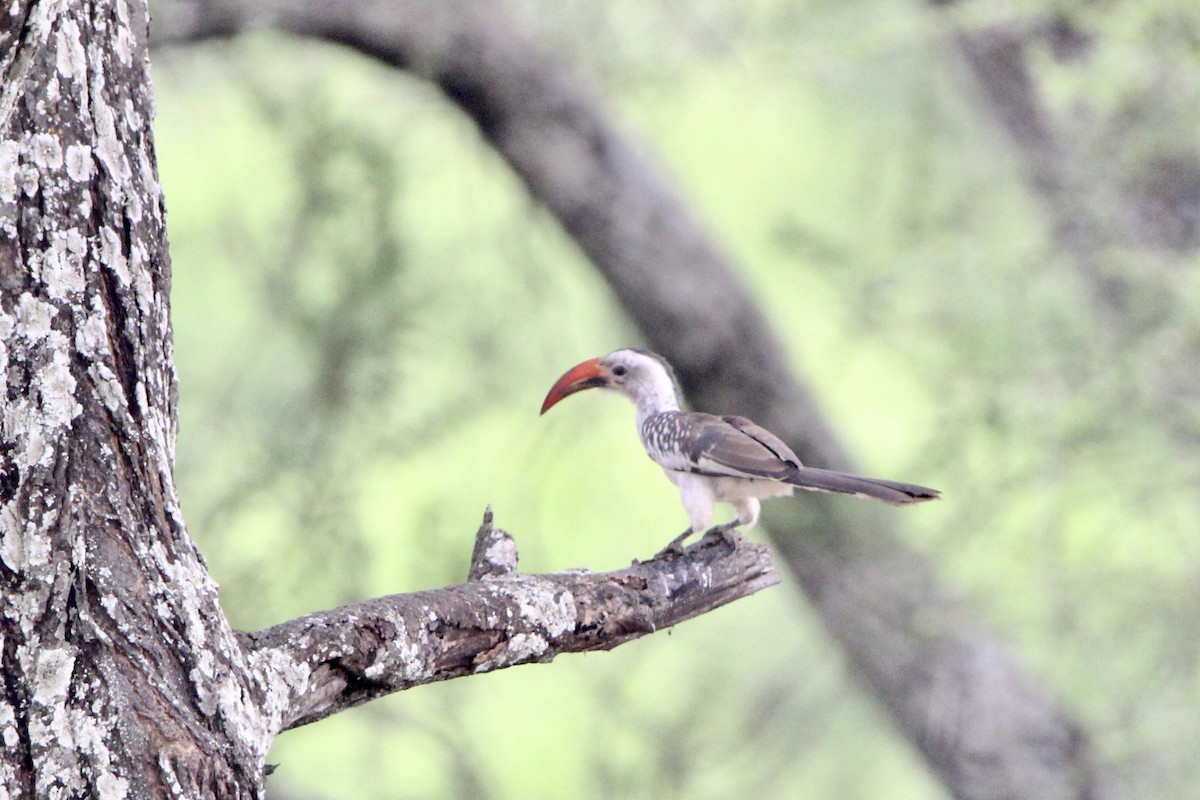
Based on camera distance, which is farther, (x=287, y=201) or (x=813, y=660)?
(x=813, y=660)

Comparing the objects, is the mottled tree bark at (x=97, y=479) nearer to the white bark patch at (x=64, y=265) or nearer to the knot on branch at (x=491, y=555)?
the white bark patch at (x=64, y=265)

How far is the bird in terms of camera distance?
2.15 m

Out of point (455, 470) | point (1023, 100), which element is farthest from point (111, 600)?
point (1023, 100)

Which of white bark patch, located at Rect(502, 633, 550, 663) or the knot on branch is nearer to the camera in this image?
white bark patch, located at Rect(502, 633, 550, 663)

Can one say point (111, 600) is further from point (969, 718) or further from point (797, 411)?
point (969, 718)

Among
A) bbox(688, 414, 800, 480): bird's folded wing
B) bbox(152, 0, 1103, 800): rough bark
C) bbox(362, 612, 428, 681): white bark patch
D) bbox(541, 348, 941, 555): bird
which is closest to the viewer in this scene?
bbox(362, 612, 428, 681): white bark patch

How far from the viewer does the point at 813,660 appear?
484cm

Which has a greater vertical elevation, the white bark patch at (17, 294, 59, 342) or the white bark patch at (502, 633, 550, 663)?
the white bark patch at (17, 294, 59, 342)

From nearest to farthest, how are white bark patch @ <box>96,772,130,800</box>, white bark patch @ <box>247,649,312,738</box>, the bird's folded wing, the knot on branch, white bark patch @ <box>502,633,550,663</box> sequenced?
white bark patch @ <box>96,772,130,800</box> < white bark patch @ <box>247,649,312,738</box> < white bark patch @ <box>502,633,550,663</box> < the knot on branch < the bird's folded wing

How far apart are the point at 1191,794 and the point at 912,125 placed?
2.47 m

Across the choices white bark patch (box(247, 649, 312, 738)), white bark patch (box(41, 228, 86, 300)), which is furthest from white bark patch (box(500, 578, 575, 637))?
white bark patch (box(41, 228, 86, 300))

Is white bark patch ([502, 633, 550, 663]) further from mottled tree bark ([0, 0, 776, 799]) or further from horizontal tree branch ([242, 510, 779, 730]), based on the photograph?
mottled tree bark ([0, 0, 776, 799])

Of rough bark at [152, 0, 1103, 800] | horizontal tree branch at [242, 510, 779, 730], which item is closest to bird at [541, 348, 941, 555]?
horizontal tree branch at [242, 510, 779, 730]

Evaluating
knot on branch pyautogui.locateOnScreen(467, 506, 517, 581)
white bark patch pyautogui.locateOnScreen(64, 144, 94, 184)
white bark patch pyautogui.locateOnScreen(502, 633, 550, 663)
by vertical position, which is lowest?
white bark patch pyautogui.locateOnScreen(502, 633, 550, 663)
